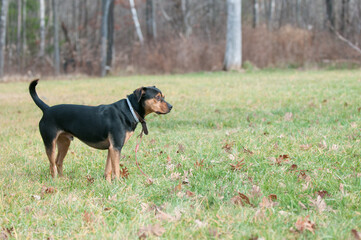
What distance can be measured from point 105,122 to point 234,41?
60.8 feet

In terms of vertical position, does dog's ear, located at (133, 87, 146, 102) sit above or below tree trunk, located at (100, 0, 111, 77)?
below

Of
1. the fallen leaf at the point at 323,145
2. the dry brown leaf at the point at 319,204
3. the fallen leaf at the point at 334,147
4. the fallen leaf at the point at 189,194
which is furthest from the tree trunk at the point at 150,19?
the dry brown leaf at the point at 319,204

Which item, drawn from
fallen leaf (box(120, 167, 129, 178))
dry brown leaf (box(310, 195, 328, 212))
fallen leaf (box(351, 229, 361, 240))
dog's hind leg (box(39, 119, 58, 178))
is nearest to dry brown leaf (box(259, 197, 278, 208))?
dry brown leaf (box(310, 195, 328, 212))

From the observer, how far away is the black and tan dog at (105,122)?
4418mm

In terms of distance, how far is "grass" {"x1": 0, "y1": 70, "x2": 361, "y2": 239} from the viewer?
320 centimetres

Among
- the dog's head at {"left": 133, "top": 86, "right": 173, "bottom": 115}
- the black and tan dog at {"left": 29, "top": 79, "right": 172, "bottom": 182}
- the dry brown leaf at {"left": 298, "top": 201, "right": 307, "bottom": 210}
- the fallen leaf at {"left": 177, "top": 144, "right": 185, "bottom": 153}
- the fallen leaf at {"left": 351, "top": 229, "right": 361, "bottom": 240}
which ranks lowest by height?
the fallen leaf at {"left": 351, "top": 229, "right": 361, "bottom": 240}

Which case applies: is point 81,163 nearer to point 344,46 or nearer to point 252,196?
point 252,196

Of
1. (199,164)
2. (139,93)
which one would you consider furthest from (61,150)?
(199,164)

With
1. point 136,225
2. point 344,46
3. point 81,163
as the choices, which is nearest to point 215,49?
point 344,46

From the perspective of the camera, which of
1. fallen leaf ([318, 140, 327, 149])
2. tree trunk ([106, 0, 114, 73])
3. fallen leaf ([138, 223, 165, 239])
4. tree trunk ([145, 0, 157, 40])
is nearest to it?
fallen leaf ([138, 223, 165, 239])

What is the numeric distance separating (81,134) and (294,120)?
463 centimetres

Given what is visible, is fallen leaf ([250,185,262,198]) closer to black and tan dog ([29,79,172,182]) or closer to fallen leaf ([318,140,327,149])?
black and tan dog ([29,79,172,182])

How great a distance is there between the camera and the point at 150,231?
3.09 meters

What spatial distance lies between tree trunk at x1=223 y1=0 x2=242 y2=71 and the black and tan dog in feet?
58.4
